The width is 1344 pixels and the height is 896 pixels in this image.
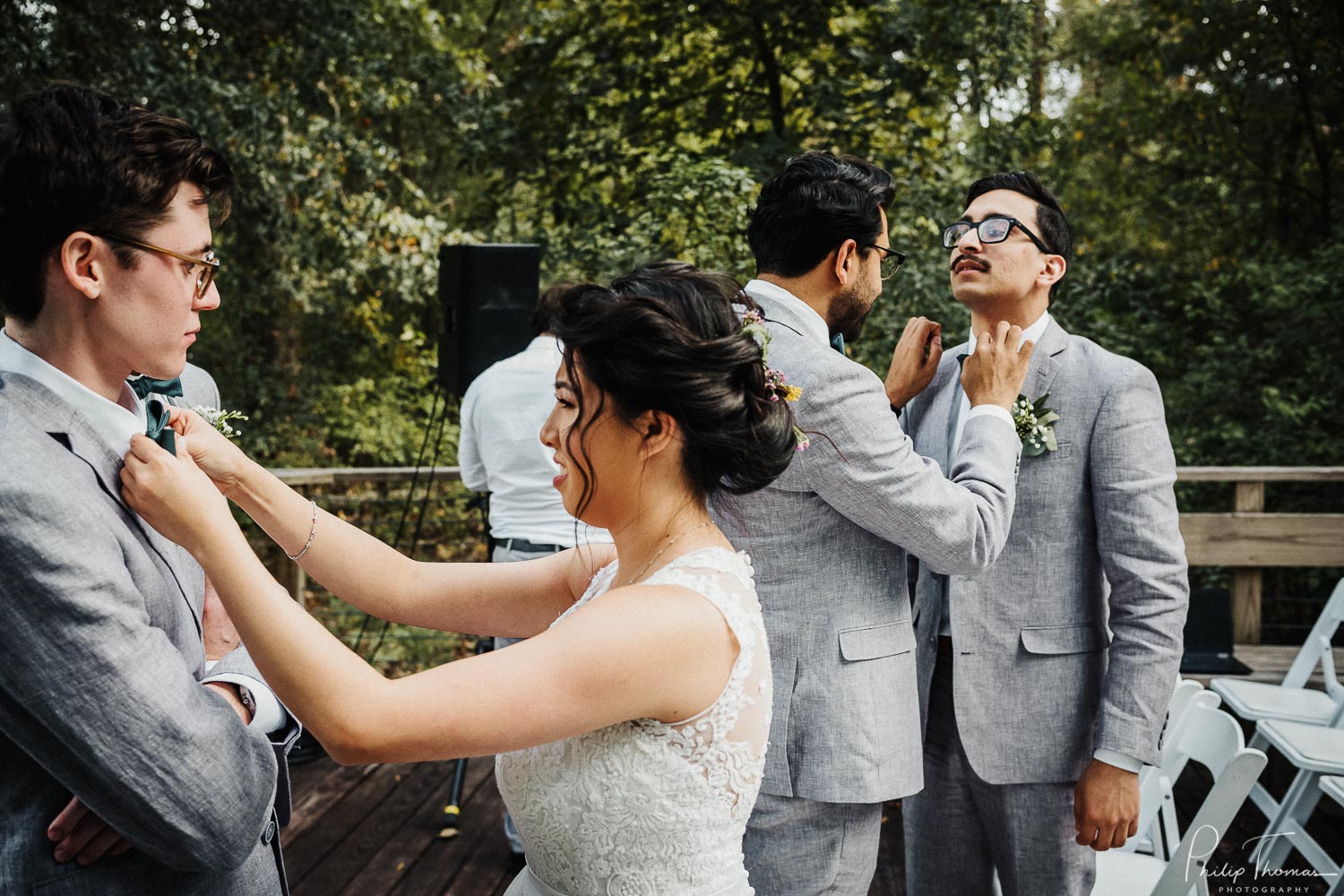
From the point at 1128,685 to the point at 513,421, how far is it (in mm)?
2408

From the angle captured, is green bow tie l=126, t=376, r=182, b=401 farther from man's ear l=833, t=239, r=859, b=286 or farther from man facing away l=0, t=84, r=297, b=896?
man's ear l=833, t=239, r=859, b=286

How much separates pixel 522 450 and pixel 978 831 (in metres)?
2.15

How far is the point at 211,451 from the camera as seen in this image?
4.79ft

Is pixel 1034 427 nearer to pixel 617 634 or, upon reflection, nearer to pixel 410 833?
pixel 617 634

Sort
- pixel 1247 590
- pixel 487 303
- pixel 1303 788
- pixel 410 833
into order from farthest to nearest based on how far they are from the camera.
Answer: pixel 1247 590
pixel 487 303
pixel 410 833
pixel 1303 788

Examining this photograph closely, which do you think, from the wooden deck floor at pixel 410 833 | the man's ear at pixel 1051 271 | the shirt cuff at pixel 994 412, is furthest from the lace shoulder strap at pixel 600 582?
the wooden deck floor at pixel 410 833

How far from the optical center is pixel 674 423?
136 cm

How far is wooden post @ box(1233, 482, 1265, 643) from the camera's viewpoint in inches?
190

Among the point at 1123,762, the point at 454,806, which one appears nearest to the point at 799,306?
the point at 1123,762

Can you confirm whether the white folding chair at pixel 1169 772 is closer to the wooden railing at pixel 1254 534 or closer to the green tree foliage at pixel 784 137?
the wooden railing at pixel 1254 534

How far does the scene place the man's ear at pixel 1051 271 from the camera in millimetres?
2203

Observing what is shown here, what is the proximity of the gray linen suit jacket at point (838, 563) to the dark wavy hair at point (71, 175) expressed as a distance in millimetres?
969

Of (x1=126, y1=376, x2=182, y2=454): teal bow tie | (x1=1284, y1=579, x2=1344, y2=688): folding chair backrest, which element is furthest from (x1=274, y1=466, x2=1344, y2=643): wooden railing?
(x1=126, y1=376, x2=182, y2=454): teal bow tie

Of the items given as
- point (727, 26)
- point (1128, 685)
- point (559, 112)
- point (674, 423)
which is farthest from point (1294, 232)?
point (674, 423)
